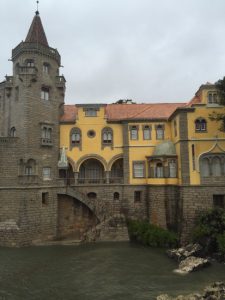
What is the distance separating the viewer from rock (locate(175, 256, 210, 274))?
21.1 meters

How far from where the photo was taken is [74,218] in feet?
106

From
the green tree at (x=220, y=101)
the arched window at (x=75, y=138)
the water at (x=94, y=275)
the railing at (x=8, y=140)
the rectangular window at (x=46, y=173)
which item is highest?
the green tree at (x=220, y=101)

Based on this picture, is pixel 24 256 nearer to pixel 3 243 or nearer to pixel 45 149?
pixel 3 243

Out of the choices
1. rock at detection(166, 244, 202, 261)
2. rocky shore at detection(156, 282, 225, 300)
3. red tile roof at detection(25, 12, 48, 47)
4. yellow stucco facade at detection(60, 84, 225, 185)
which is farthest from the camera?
red tile roof at detection(25, 12, 48, 47)

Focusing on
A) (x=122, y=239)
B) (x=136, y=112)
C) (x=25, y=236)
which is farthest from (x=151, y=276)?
(x=136, y=112)

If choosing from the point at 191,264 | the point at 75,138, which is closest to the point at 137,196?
the point at 75,138

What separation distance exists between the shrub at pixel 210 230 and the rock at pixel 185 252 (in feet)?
2.95

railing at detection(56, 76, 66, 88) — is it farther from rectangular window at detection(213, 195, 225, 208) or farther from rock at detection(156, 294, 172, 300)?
rock at detection(156, 294, 172, 300)

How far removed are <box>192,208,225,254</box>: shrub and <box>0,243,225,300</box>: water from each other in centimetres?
249

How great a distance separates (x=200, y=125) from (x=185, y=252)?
519 inches

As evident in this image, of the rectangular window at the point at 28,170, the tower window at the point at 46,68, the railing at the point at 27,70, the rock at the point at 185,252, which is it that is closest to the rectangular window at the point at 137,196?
the rock at the point at 185,252

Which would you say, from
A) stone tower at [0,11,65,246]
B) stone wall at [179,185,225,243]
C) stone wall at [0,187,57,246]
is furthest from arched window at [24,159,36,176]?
stone wall at [179,185,225,243]

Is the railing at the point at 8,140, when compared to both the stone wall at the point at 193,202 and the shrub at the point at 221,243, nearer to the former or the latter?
the stone wall at the point at 193,202

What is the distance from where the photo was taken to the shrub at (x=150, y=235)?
2764 cm
